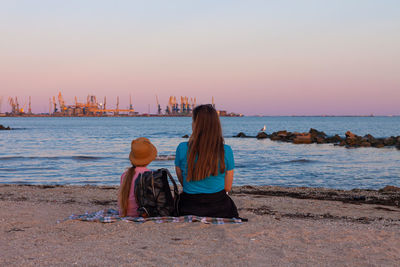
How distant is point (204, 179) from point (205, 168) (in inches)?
7.3

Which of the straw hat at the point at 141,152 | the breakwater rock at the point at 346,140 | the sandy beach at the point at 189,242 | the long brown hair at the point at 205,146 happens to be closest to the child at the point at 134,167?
the straw hat at the point at 141,152

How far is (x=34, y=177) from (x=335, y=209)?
9.27m

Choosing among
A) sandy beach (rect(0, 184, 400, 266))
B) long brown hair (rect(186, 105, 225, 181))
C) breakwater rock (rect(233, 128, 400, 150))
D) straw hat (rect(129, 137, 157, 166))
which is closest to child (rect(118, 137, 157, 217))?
straw hat (rect(129, 137, 157, 166))

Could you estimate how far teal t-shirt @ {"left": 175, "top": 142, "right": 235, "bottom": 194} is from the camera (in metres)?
→ 4.46

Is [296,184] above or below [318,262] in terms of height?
below

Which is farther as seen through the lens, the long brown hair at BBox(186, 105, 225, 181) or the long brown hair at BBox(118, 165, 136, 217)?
the long brown hair at BBox(118, 165, 136, 217)

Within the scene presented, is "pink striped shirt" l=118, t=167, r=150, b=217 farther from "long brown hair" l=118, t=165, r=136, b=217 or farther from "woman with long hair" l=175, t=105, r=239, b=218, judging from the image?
"woman with long hair" l=175, t=105, r=239, b=218

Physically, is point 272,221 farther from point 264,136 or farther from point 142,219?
point 264,136

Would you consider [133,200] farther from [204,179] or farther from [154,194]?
[204,179]

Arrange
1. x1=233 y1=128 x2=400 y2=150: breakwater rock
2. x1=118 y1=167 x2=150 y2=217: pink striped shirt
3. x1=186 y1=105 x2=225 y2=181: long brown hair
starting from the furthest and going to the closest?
x1=233 y1=128 x2=400 y2=150: breakwater rock
x1=118 y1=167 x2=150 y2=217: pink striped shirt
x1=186 y1=105 x2=225 y2=181: long brown hair

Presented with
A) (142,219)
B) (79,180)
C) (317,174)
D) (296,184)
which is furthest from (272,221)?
(317,174)

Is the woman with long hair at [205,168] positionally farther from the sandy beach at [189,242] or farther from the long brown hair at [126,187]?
the long brown hair at [126,187]

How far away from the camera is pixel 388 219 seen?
6.02 meters

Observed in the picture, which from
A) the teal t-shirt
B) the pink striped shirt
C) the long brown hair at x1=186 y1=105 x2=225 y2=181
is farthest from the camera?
the pink striped shirt
